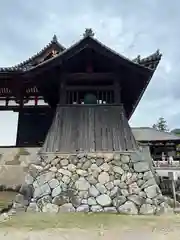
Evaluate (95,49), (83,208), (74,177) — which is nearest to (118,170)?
(74,177)

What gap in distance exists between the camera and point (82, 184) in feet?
24.2

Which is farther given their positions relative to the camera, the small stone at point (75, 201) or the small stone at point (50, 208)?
the small stone at point (75, 201)

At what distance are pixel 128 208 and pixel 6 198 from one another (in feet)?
13.5

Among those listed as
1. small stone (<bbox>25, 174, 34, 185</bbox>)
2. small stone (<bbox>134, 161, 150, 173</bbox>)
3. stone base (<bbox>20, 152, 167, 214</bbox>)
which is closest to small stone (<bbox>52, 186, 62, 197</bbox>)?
stone base (<bbox>20, 152, 167, 214</bbox>)

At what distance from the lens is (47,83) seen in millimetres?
9828

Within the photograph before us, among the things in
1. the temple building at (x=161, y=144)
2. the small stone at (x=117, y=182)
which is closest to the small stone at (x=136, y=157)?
the small stone at (x=117, y=182)

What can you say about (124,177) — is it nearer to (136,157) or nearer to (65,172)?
(136,157)

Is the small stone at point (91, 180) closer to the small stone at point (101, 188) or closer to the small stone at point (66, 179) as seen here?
the small stone at point (101, 188)

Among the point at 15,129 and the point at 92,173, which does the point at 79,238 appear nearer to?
the point at 92,173

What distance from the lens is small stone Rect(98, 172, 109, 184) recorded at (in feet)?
24.3

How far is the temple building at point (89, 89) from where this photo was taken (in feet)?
27.0

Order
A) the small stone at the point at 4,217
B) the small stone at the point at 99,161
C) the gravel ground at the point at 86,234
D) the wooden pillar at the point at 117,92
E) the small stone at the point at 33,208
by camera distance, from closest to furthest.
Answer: the gravel ground at the point at 86,234
the small stone at the point at 4,217
the small stone at the point at 33,208
the small stone at the point at 99,161
the wooden pillar at the point at 117,92

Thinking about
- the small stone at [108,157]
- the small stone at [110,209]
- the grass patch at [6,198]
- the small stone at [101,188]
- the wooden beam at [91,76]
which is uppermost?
the wooden beam at [91,76]

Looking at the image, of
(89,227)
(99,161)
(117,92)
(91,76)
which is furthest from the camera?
(91,76)
